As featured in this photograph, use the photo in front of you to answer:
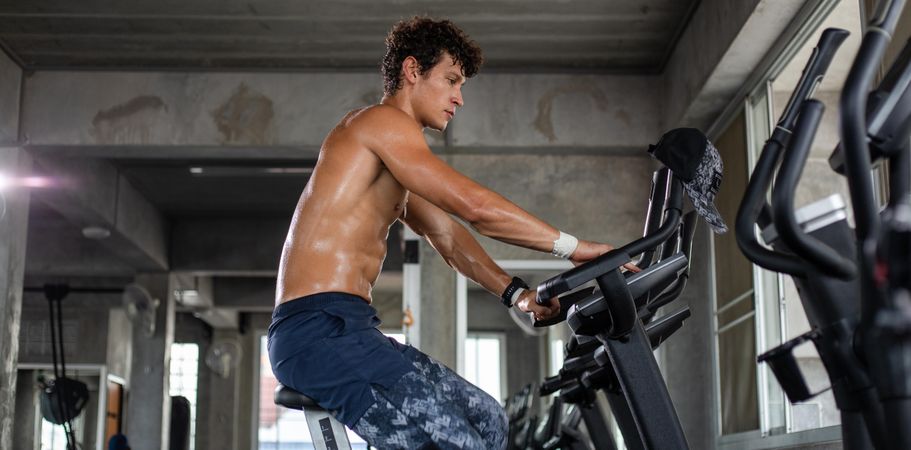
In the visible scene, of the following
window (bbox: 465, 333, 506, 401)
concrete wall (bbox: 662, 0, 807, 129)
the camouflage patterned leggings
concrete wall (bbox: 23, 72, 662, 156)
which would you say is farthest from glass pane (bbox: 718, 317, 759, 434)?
window (bbox: 465, 333, 506, 401)

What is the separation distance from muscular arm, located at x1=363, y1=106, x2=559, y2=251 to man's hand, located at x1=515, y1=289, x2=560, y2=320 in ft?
0.31

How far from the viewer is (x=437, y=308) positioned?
686cm

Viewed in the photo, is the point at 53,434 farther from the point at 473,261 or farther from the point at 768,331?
the point at 473,261

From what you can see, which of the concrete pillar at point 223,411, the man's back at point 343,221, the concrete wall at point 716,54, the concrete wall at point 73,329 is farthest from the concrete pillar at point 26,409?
the man's back at point 343,221

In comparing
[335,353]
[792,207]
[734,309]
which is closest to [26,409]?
[734,309]

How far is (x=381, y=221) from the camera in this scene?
2.11m

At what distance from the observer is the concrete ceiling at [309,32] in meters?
5.98

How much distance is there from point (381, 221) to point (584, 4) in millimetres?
4155

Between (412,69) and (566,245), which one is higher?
(412,69)

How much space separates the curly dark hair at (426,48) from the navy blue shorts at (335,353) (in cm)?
59

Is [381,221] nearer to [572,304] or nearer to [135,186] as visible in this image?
[572,304]

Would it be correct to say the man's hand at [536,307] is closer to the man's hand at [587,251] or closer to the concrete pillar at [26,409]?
the man's hand at [587,251]

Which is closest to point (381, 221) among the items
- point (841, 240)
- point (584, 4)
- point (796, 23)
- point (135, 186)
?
point (841, 240)

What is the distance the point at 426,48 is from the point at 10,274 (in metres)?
5.23
